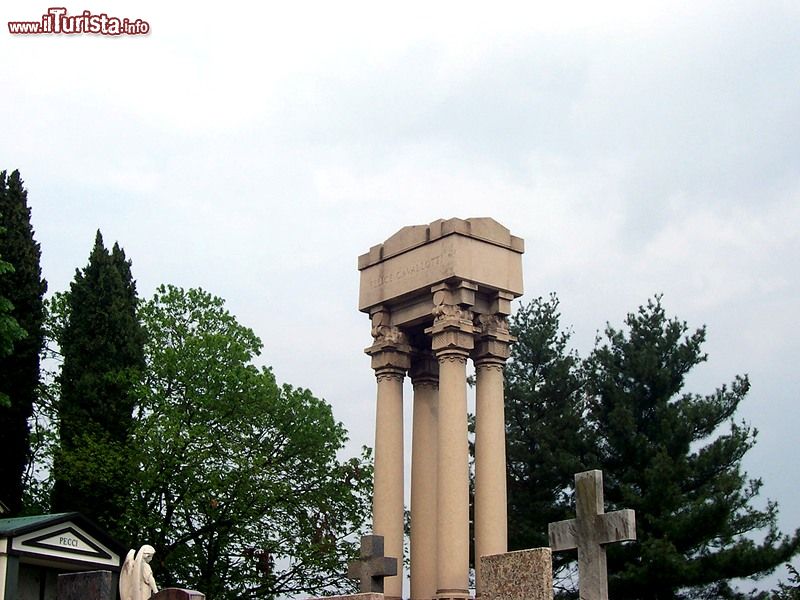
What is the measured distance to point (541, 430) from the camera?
30.5m

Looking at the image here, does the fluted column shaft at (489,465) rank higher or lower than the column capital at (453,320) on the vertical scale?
lower

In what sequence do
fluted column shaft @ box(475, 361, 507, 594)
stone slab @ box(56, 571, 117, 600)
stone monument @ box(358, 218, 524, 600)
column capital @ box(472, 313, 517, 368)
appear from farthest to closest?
column capital @ box(472, 313, 517, 368)
fluted column shaft @ box(475, 361, 507, 594)
stone monument @ box(358, 218, 524, 600)
stone slab @ box(56, 571, 117, 600)

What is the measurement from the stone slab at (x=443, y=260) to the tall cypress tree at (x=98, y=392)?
9929 mm

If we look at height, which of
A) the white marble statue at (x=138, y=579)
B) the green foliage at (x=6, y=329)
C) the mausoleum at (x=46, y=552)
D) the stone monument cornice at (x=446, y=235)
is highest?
the stone monument cornice at (x=446, y=235)

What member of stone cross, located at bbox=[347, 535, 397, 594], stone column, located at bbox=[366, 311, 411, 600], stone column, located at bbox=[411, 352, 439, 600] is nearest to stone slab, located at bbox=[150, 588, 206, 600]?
stone cross, located at bbox=[347, 535, 397, 594]

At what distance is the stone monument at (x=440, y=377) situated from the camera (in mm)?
20172

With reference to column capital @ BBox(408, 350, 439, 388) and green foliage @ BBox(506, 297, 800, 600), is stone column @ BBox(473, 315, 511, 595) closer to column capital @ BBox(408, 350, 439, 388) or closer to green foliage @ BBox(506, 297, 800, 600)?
column capital @ BBox(408, 350, 439, 388)

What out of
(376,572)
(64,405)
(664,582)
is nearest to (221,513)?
(64,405)

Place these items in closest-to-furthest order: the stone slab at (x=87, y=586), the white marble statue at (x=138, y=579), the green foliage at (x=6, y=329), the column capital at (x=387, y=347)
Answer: the stone slab at (x=87, y=586)
the white marble statue at (x=138, y=579)
the column capital at (x=387, y=347)
the green foliage at (x=6, y=329)

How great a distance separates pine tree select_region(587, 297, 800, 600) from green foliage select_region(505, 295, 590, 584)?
82cm

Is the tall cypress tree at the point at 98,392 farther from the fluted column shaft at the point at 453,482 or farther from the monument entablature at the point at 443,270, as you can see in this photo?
the fluted column shaft at the point at 453,482

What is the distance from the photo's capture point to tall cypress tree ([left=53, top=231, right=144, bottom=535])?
94.7 ft

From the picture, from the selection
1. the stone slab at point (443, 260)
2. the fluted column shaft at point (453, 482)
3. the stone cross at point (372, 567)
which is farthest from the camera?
the stone slab at point (443, 260)

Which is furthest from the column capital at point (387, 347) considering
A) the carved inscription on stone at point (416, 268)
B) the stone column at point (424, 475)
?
the stone column at point (424, 475)
